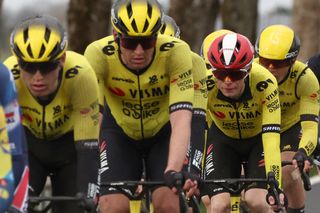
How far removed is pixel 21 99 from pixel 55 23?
0.71 meters

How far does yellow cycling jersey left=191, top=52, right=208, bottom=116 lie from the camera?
9.12 m

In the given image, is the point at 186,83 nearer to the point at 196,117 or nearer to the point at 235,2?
the point at 196,117

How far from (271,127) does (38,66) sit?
3201 mm

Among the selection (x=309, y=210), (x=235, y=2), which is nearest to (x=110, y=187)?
(x=309, y=210)

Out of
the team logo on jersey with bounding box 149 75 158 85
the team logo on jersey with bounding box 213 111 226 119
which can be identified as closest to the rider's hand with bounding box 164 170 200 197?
the team logo on jersey with bounding box 149 75 158 85

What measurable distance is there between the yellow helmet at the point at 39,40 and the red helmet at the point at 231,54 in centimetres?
254

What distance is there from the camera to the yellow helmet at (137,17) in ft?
25.8

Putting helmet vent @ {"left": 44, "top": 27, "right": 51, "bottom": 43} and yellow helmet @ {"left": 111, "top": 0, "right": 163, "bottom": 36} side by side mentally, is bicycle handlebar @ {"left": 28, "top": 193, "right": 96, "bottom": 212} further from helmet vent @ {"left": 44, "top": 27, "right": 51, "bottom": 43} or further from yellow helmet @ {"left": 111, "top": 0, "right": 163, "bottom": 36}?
yellow helmet @ {"left": 111, "top": 0, "right": 163, "bottom": 36}

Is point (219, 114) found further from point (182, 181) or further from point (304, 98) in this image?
point (182, 181)

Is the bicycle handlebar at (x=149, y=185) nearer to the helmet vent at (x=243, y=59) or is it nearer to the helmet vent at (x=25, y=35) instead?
the helmet vent at (x=25, y=35)

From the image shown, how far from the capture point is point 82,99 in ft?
23.8

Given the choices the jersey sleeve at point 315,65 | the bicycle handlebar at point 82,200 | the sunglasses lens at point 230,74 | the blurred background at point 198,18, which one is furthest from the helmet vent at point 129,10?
the blurred background at point 198,18

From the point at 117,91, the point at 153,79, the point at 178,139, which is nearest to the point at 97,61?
the point at 117,91

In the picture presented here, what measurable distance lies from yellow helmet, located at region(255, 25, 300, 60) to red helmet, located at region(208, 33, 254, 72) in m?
1.25
